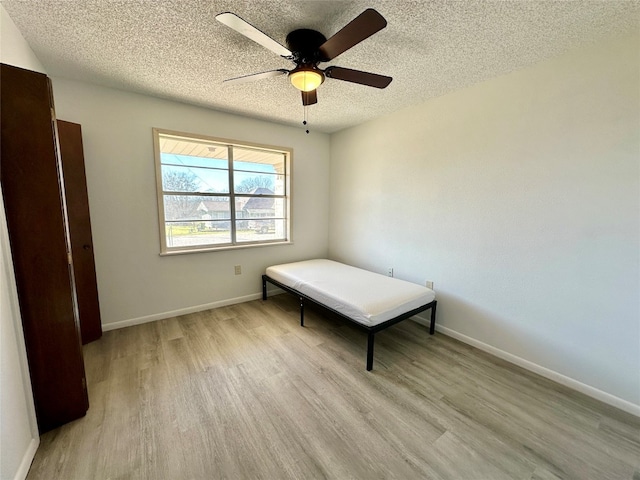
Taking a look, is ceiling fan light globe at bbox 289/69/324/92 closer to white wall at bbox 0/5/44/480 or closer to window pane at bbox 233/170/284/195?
white wall at bbox 0/5/44/480

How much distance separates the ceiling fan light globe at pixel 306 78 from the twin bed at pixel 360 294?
1.75 m

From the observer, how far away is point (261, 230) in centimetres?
374

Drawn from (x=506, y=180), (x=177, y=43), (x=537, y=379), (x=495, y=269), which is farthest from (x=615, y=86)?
(x=177, y=43)

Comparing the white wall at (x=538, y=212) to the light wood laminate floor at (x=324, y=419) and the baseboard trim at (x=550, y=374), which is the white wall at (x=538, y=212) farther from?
the light wood laminate floor at (x=324, y=419)

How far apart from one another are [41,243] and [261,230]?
7.95 ft

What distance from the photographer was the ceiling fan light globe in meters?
1.71

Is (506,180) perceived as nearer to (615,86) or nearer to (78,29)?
(615,86)

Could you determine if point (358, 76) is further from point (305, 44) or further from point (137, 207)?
point (137, 207)

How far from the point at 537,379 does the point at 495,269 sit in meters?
0.91

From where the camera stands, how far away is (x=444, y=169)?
2.65m

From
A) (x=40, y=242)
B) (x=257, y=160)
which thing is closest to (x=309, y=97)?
(x=257, y=160)

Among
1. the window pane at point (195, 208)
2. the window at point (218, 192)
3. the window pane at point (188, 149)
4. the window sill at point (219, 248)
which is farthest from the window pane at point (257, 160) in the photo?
the window sill at point (219, 248)

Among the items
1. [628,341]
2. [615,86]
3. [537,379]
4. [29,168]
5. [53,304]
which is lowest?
[537,379]

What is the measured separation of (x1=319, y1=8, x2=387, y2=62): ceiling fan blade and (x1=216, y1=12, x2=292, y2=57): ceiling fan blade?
266 millimetres
